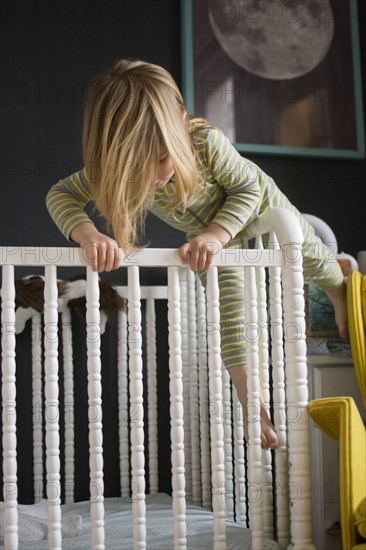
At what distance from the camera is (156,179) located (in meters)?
1.36

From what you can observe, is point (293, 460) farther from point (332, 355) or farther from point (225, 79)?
point (225, 79)

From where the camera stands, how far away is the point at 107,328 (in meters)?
2.09

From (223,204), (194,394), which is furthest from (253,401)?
(194,394)

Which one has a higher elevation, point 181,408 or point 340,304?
point 340,304

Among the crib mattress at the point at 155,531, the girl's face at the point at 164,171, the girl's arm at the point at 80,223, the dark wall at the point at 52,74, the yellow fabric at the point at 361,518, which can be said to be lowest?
the crib mattress at the point at 155,531

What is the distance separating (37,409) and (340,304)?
83 cm

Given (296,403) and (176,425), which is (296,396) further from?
(176,425)

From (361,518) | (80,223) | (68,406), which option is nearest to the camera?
(361,518)

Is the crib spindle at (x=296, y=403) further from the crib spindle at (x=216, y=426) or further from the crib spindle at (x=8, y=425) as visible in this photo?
the crib spindle at (x=8, y=425)

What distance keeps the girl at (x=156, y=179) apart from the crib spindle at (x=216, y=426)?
0.28 ft

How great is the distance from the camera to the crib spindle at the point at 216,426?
4.08ft

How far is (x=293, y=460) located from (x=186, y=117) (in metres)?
0.66

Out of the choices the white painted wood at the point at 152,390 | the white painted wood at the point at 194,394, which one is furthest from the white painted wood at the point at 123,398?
the white painted wood at the point at 194,394

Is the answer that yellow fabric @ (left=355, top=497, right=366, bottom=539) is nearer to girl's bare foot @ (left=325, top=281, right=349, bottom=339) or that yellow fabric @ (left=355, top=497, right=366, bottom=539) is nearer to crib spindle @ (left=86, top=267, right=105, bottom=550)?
crib spindle @ (left=86, top=267, right=105, bottom=550)
